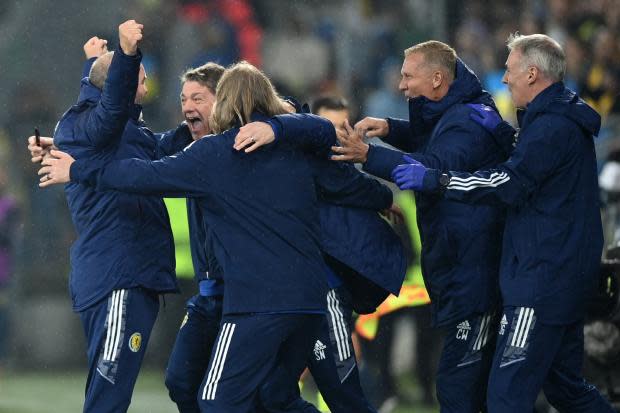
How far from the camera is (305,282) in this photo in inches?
180

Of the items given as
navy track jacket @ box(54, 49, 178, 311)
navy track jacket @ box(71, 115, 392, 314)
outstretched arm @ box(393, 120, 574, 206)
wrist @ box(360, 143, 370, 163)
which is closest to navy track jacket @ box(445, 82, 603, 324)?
outstretched arm @ box(393, 120, 574, 206)

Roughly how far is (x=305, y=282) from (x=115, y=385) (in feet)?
3.27

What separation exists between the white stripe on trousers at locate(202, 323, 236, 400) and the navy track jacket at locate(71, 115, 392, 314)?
0.07 metres

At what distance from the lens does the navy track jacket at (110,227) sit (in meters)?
5.11

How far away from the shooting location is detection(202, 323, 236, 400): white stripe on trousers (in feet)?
15.0

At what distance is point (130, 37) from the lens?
4812 millimetres

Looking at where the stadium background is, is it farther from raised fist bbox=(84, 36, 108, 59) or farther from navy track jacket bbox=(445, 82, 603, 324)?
navy track jacket bbox=(445, 82, 603, 324)

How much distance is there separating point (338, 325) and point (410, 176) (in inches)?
36.2

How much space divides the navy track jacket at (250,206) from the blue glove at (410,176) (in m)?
0.47

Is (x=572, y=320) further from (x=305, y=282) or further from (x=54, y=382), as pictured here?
(x=54, y=382)

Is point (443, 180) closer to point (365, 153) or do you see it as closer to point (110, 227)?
point (365, 153)

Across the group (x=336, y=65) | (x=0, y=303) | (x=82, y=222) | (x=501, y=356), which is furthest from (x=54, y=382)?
(x=501, y=356)

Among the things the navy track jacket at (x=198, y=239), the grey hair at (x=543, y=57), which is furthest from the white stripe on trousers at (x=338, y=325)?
the grey hair at (x=543, y=57)

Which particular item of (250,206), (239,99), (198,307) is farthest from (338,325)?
(239,99)
